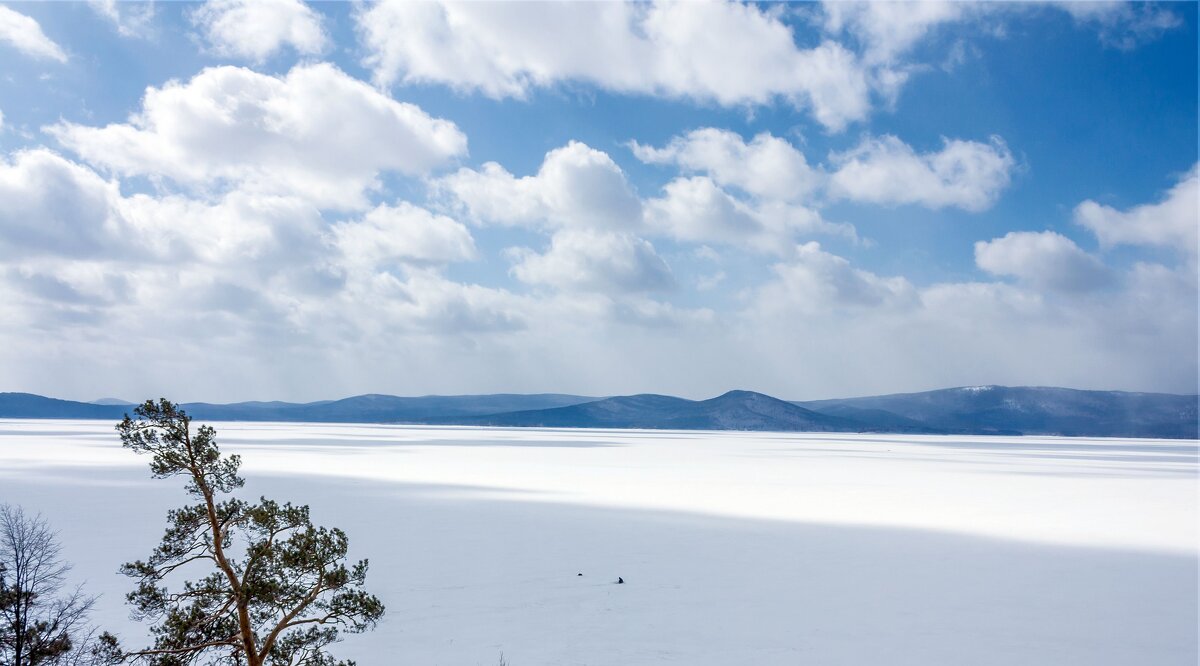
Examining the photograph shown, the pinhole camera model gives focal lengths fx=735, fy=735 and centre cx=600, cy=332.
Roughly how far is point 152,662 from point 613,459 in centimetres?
4643

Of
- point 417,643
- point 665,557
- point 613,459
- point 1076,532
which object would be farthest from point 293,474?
point 1076,532

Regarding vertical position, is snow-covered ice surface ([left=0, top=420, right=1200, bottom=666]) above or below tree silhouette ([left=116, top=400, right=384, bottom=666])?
below

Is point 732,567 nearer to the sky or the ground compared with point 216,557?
nearer to the ground

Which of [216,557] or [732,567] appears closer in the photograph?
[216,557]

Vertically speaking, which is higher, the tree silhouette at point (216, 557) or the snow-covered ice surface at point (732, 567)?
the tree silhouette at point (216, 557)

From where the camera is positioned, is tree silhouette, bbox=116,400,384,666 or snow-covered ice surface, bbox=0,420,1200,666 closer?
tree silhouette, bbox=116,400,384,666

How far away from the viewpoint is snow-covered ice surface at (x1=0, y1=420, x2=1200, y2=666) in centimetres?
984

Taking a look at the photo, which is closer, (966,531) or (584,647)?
(584,647)

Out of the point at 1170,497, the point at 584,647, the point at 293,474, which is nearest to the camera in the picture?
the point at 584,647

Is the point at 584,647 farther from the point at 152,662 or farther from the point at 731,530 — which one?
the point at 731,530

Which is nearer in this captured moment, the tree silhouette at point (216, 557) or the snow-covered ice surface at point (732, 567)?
the tree silhouette at point (216, 557)

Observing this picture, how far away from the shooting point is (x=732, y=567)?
47.4 feet

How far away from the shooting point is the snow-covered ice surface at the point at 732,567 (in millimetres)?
9844

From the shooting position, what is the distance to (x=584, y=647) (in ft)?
31.8
